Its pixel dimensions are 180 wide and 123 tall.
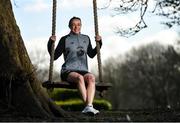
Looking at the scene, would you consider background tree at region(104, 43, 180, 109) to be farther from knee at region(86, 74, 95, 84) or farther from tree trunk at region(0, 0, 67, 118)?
tree trunk at region(0, 0, 67, 118)

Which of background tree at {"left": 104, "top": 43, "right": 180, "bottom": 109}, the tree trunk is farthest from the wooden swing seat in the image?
background tree at {"left": 104, "top": 43, "right": 180, "bottom": 109}

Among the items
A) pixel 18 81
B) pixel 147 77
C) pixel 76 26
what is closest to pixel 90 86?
pixel 76 26

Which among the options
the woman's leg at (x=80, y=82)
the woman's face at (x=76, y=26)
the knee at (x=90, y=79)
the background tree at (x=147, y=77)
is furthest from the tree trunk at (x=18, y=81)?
the background tree at (x=147, y=77)

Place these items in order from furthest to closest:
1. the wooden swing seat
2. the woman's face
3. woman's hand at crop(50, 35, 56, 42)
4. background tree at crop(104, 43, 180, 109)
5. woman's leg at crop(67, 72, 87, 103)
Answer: background tree at crop(104, 43, 180, 109)
the woman's face
woman's hand at crop(50, 35, 56, 42)
the wooden swing seat
woman's leg at crop(67, 72, 87, 103)

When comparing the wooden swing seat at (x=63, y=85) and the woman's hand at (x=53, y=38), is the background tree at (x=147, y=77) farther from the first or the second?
the woman's hand at (x=53, y=38)

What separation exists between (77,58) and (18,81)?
1.71 m

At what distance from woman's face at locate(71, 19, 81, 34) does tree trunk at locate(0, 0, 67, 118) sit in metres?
1.58

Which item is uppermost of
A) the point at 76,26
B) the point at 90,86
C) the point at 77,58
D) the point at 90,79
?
the point at 76,26

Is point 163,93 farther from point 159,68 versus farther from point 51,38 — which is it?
point 51,38

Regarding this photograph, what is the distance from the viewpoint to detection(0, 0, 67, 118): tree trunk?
7.49 meters

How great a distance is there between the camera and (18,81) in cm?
758

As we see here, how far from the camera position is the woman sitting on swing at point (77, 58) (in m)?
8.72

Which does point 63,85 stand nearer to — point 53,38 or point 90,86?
point 90,86

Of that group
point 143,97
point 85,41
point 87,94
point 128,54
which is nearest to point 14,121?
point 87,94
